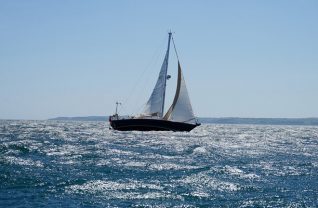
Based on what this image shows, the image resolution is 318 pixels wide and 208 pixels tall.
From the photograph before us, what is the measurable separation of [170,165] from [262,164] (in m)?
6.78

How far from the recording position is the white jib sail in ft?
242

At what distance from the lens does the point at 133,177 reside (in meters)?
24.5

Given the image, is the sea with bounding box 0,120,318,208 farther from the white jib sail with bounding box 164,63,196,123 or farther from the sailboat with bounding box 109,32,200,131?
the white jib sail with bounding box 164,63,196,123

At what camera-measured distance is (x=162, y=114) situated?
75375 mm

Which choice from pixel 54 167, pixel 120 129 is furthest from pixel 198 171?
pixel 120 129

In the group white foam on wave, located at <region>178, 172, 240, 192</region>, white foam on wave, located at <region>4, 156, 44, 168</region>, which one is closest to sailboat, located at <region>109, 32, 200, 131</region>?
white foam on wave, located at <region>4, 156, 44, 168</region>

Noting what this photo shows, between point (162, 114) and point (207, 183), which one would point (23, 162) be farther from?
point (162, 114)

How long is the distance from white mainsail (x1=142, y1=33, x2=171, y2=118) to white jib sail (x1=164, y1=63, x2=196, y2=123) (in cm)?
215

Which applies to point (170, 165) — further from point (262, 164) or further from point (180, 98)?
point (180, 98)

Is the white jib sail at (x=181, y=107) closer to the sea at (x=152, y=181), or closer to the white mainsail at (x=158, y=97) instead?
the white mainsail at (x=158, y=97)

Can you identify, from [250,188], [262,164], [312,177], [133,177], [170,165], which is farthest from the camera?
[262,164]

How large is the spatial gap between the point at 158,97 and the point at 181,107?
182 inches

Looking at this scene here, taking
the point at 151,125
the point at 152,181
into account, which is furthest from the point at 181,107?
the point at 152,181

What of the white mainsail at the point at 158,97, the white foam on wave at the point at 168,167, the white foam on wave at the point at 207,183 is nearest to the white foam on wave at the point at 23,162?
the white foam on wave at the point at 168,167
